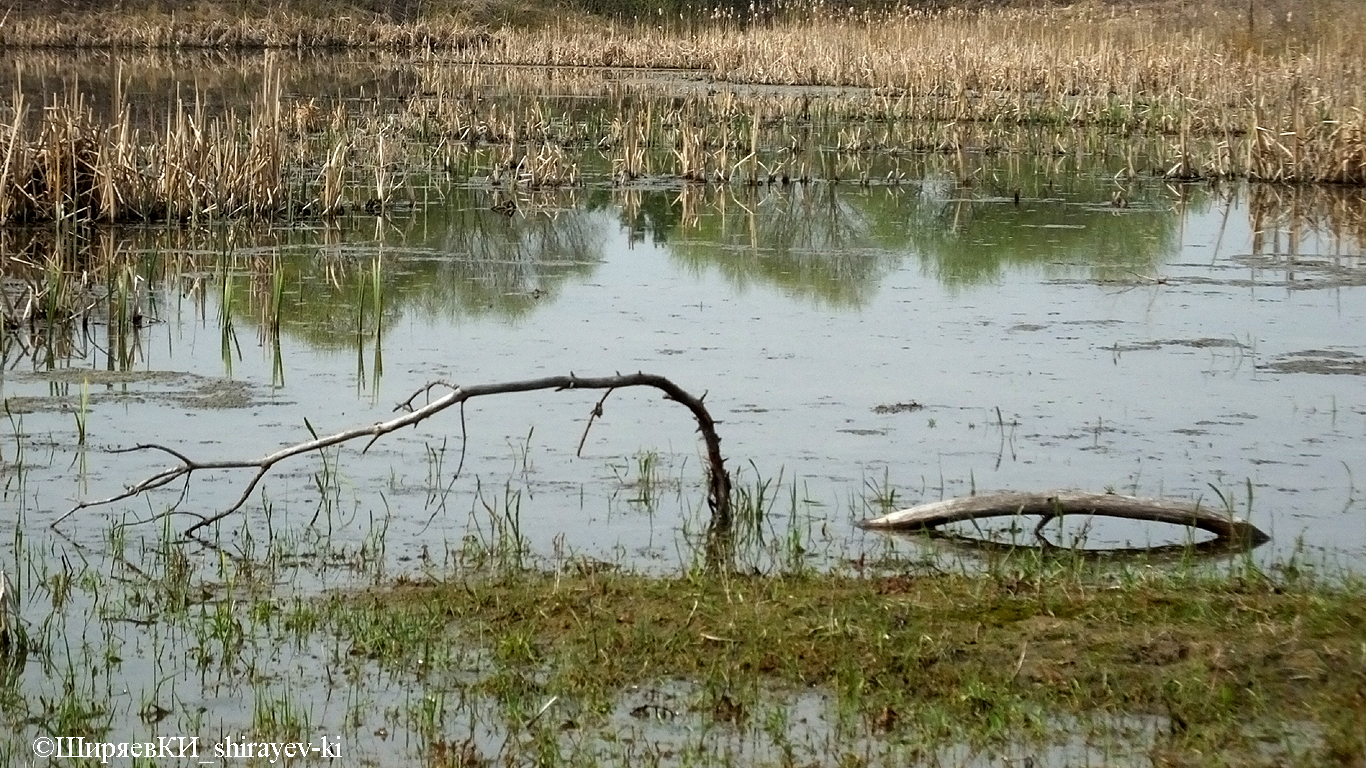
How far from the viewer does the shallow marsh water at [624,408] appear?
414 centimetres

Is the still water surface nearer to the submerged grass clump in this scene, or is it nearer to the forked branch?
the forked branch

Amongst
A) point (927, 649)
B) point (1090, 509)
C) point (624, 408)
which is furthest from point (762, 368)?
point (927, 649)

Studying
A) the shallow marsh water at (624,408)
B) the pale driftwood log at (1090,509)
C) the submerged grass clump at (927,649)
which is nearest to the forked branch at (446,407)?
the shallow marsh water at (624,408)

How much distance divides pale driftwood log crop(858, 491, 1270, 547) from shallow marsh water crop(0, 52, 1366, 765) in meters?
0.15

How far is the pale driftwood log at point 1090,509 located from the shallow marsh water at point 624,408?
149 mm

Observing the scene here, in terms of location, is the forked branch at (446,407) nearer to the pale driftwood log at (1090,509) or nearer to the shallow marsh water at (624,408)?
the shallow marsh water at (624,408)

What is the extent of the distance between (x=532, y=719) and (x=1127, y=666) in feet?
4.44

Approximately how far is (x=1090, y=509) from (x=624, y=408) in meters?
2.52

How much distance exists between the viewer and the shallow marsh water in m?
4.14

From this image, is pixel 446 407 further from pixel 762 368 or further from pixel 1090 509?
pixel 762 368

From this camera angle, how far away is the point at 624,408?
22.9 ft

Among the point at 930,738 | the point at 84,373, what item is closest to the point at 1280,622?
the point at 930,738

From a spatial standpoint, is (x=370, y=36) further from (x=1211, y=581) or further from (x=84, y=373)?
(x=1211, y=581)

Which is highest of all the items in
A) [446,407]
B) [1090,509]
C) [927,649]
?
[446,407]
